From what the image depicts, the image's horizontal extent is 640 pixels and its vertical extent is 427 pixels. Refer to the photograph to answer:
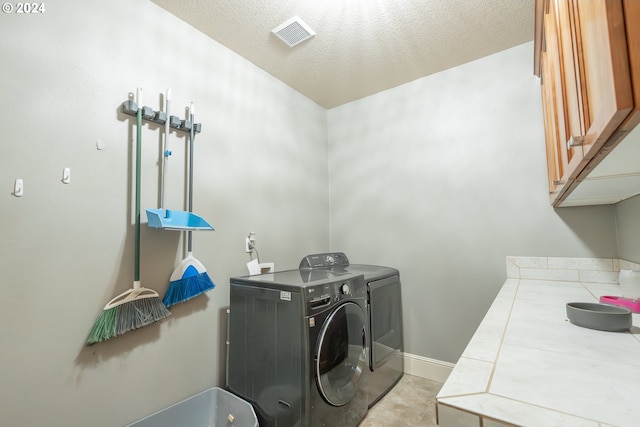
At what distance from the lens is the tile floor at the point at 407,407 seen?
6.04 feet

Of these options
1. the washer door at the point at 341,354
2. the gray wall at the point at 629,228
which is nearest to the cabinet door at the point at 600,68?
the gray wall at the point at 629,228

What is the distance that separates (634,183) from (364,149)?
2.06m

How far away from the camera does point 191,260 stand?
1.73m

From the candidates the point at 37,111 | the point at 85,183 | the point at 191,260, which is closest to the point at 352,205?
the point at 191,260

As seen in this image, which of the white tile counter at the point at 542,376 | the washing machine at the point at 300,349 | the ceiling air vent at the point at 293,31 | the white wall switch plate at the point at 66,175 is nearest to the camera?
the white tile counter at the point at 542,376

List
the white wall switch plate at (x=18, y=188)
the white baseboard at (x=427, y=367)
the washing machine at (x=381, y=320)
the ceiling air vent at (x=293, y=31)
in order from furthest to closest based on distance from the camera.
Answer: the white baseboard at (x=427, y=367)
the washing machine at (x=381, y=320)
the ceiling air vent at (x=293, y=31)
the white wall switch plate at (x=18, y=188)

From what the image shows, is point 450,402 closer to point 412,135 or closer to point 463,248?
point 463,248

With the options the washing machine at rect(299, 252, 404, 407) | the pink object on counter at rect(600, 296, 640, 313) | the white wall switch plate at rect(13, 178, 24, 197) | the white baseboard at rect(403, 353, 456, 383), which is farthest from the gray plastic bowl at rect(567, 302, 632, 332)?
the white wall switch plate at rect(13, 178, 24, 197)

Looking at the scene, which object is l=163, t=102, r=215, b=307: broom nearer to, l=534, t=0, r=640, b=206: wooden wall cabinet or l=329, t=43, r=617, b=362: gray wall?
l=329, t=43, r=617, b=362: gray wall

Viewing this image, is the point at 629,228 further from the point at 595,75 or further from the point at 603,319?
the point at 595,75

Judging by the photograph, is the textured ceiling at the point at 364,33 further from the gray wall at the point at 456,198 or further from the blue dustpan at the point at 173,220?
the blue dustpan at the point at 173,220

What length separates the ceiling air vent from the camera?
6.28 ft

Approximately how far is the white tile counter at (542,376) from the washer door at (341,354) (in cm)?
81

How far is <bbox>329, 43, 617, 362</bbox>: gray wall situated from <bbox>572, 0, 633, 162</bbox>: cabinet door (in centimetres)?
160
